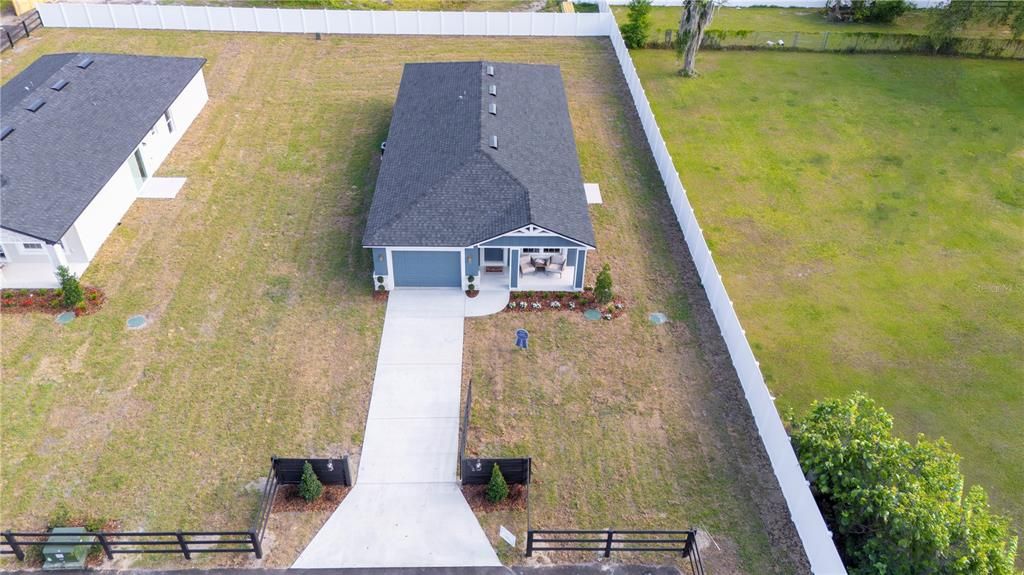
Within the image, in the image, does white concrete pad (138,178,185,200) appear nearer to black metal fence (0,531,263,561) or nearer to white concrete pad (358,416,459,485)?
black metal fence (0,531,263,561)

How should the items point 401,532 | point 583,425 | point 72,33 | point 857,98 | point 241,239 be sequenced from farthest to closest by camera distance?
point 72,33 < point 857,98 < point 241,239 < point 583,425 < point 401,532

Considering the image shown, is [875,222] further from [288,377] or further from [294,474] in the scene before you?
[294,474]

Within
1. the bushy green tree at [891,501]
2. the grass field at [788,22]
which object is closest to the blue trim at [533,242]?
the bushy green tree at [891,501]

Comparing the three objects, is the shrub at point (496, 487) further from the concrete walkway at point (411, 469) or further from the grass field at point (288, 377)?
the grass field at point (288, 377)

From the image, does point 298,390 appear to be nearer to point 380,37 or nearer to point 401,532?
point 401,532

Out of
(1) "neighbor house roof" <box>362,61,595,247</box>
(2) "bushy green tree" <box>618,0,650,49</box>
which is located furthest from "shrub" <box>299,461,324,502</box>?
(2) "bushy green tree" <box>618,0,650,49</box>

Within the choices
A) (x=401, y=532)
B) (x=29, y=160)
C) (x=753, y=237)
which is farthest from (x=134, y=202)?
(x=753, y=237)
